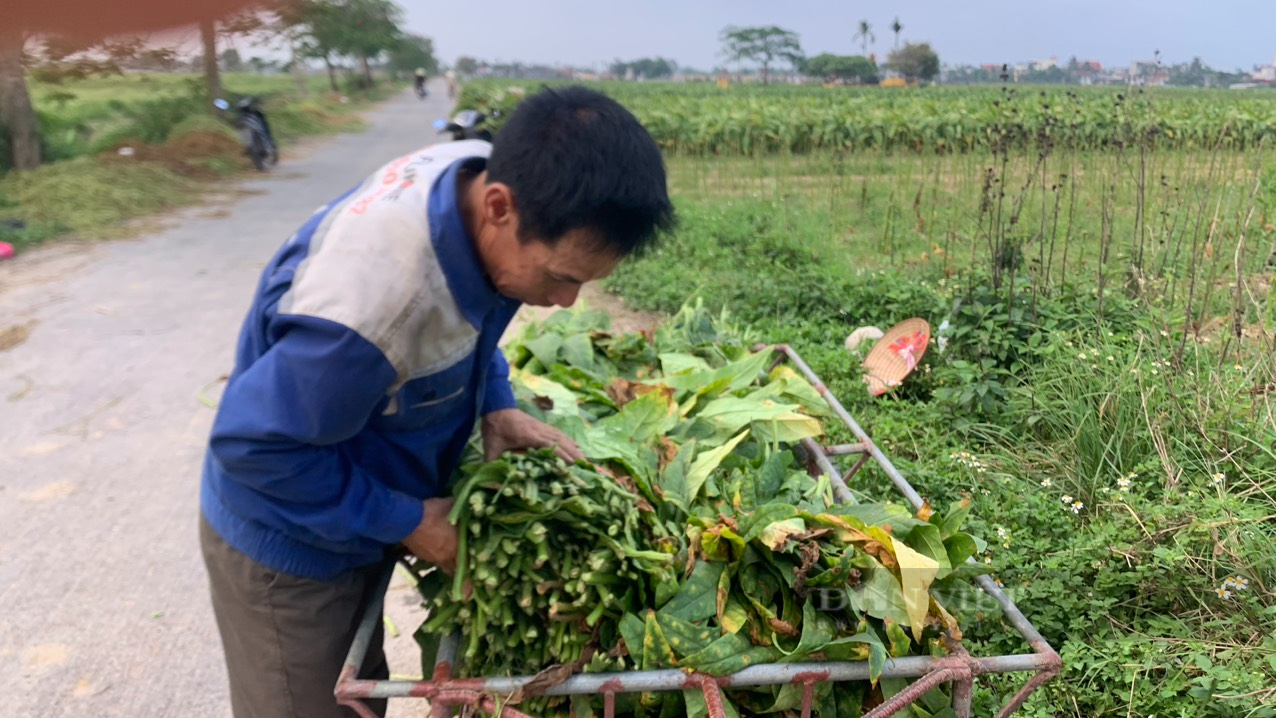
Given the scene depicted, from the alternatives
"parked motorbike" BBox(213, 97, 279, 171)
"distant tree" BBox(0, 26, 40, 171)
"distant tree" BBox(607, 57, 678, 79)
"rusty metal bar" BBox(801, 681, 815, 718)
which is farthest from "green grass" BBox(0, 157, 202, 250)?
"distant tree" BBox(607, 57, 678, 79)

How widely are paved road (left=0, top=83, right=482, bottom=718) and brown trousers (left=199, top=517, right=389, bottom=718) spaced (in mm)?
970

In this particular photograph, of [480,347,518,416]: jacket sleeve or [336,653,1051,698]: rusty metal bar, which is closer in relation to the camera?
[336,653,1051,698]: rusty metal bar

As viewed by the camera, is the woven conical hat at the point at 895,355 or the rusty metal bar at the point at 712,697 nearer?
the rusty metal bar at the point at 712,697

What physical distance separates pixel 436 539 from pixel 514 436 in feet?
1.10

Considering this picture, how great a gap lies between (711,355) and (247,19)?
2786 mm

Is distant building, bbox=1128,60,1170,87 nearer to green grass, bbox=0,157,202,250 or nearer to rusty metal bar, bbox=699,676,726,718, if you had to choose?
rusty metal bar, bbox=699,676,726,718

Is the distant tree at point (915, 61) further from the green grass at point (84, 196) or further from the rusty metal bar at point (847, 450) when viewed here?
the rusty metal bar at point (847, 450)

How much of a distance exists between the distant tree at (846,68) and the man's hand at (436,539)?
53.9m

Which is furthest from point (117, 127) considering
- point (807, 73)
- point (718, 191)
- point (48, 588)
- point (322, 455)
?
point (807, 73)

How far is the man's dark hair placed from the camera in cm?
133

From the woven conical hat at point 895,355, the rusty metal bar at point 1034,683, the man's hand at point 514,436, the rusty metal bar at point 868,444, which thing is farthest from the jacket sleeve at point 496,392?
the woven conical hat at point 895,355

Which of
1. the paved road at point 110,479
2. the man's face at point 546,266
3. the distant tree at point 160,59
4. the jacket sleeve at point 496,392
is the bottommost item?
the paved road at point 110,479

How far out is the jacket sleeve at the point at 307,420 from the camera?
1319mm

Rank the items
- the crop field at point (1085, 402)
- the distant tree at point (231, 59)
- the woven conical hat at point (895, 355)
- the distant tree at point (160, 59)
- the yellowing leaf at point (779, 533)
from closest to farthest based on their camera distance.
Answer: the distant tree at point (160, 59), the distant tree at point (231, 59), the yellowing leaf at point (779, 533), the crop field at point (1085, 402), the woven conical hat at point (895, 355)
